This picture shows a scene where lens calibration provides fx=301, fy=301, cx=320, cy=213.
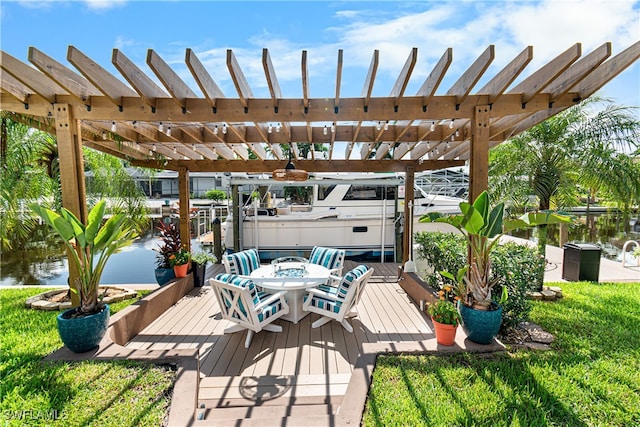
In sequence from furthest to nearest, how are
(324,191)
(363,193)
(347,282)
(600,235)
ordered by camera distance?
(600,235) < (324,191) < (363,193) < (347,282)

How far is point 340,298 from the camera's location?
4066 millimetres

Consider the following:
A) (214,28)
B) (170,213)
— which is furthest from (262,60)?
(170,213)

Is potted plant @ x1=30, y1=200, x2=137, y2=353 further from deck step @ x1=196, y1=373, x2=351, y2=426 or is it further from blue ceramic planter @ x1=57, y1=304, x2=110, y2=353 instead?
deck step @ x1=196, y1=373, x2=351, y2=426

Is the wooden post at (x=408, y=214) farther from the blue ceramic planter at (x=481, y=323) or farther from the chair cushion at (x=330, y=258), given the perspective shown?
the blue ceramic planter at (x=481, y=323)

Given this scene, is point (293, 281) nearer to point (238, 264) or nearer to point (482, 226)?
point (238, 264)

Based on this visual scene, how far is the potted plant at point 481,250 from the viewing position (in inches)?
111

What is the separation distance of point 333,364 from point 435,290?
2.30 m

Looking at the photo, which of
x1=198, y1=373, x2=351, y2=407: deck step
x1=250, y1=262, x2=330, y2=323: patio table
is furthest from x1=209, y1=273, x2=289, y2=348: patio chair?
x1=198, y1=373, x2=351, y2=407: deck step

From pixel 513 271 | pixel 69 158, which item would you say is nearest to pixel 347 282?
pixel 513 271

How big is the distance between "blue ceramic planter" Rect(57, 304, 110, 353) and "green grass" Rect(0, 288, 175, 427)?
0.18 meters

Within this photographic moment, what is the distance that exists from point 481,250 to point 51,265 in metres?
11.6

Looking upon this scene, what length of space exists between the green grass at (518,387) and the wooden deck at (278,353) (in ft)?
1.56

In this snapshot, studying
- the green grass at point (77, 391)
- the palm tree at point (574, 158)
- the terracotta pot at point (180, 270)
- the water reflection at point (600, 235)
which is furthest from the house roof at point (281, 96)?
the water reflection at point (600, 235)

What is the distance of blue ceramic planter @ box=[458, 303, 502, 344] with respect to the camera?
2.99 metres
